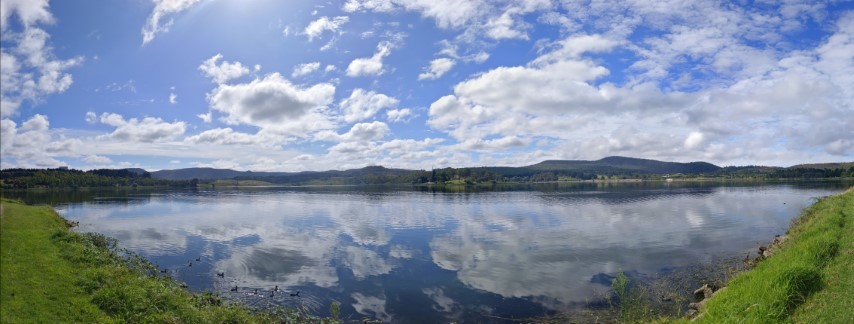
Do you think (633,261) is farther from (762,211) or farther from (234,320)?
(762,211)

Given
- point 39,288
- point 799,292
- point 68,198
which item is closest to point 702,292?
point 799,292

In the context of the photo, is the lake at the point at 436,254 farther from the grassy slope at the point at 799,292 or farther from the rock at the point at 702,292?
the grassy slope at the point at 799,292

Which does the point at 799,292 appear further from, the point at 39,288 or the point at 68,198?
the point at 68,198

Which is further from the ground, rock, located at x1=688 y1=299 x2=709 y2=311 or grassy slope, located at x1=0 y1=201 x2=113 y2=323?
grassy slope, located at x1=0 y1=201 x2=113 y2=323

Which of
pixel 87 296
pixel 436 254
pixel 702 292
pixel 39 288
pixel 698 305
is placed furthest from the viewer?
pixel 436 254

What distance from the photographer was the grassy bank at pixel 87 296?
57.2 feet

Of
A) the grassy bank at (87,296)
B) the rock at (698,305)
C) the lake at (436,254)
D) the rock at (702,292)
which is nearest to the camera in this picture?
the grassy bank at (87,296)

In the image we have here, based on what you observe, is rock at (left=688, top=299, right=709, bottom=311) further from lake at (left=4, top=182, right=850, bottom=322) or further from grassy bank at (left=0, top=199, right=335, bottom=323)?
grassy bank at (left=0, top=199, right=335, bottom=323)

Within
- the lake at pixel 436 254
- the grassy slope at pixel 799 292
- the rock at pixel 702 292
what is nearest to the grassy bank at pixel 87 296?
the lake at pixel 436 254

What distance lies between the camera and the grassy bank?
17444 mm

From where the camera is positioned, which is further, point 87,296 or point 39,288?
point 87,296

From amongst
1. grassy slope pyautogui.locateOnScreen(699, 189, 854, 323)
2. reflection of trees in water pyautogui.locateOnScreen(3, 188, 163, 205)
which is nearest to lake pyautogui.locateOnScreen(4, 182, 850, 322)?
grassy slope pyautogui.locateOnScreen(699, 189, 854, 323)

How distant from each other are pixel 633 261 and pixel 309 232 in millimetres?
38686

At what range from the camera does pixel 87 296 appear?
20.0m
